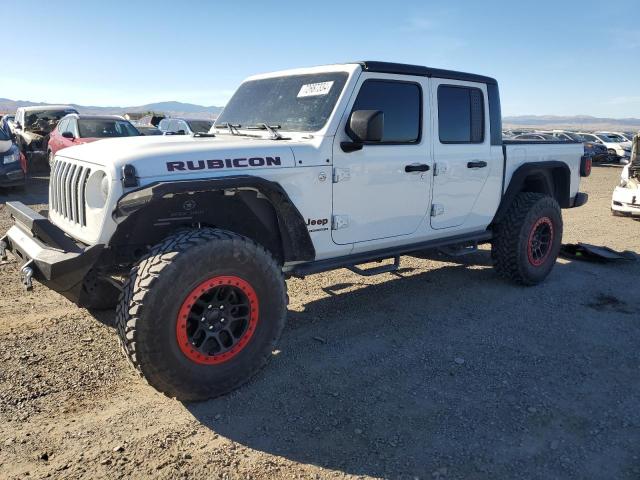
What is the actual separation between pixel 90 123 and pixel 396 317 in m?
10.00

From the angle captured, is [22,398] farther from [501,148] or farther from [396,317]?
[501,148]

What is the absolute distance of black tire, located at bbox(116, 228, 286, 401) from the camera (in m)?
2.89

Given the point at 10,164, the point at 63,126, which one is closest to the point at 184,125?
the point at 63,126

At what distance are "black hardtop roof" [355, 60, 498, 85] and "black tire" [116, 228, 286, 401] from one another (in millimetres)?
1758

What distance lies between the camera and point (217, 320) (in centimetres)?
324

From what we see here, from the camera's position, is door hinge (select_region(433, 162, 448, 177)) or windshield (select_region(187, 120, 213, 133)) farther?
windshield (select_region(187, 120, 213, 133))

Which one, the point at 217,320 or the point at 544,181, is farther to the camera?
the point at 544,181

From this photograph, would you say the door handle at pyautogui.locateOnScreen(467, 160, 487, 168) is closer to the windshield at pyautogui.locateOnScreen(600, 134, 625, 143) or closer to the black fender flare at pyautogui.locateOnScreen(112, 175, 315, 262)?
the black fender flare at pyautogui.locateOnScreen(112, 175, 315, 262)

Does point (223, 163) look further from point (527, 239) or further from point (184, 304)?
point (527, 239)

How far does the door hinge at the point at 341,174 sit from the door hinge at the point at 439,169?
988mm

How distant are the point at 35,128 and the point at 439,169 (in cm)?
1513

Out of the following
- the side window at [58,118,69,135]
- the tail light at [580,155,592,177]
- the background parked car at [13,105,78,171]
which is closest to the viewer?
the tail light at [580,155,592,177]

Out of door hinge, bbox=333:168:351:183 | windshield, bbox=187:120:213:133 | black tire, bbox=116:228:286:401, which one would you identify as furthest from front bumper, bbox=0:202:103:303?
windshield, bbox=187:120:213:133

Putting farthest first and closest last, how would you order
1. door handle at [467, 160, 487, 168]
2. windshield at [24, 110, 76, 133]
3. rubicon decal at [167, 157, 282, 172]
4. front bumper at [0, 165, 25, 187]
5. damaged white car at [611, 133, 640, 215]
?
windshield at [24, 110, 76, 133] < front bumper at [0, 165, 25, 187] < damaged white car at [611, 133, 640, 215] < door handle at [467, 160, 487, 168] < rubicon decal at [167, 157, 282, 172]
